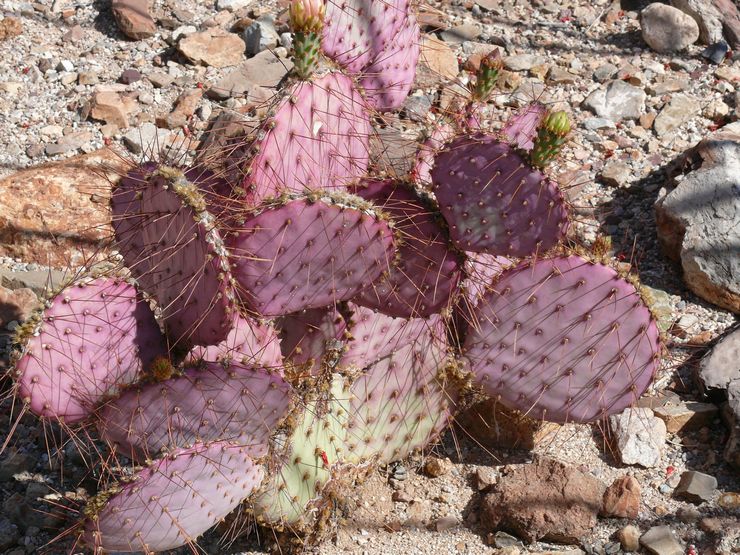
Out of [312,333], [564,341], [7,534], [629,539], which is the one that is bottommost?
[7,534]

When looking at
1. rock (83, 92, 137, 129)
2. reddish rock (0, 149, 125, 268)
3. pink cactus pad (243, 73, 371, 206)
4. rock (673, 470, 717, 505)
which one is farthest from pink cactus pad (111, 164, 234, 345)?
rock (83, 92, 137, 129)

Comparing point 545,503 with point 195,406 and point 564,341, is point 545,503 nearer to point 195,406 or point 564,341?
point 564,341

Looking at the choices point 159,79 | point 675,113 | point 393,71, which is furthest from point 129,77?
point 675,113

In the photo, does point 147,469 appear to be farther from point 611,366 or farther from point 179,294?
point 611,366

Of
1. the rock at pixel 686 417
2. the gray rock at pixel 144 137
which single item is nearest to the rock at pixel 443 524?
the rock at pixel 686 417

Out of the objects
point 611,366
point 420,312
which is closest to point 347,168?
point 420,312

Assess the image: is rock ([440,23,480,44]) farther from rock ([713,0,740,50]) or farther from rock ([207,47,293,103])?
rock ([713,0,740,50])
